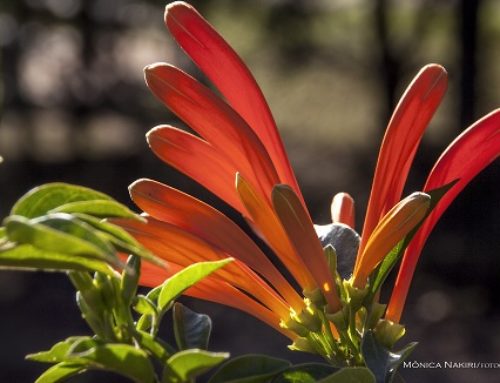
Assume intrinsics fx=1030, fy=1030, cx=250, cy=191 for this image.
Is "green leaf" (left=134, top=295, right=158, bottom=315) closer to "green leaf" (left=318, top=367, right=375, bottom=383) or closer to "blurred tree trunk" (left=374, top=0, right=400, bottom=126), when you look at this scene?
"green leaf" (left=318, top=367, right=375, bottom=383)

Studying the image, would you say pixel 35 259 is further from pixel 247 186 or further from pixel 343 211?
pixel 343 211

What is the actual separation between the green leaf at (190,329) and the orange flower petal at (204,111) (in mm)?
80

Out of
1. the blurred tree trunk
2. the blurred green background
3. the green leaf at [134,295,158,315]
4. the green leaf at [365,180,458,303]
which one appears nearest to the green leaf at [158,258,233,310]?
the green leaf at [134,295,158,315]

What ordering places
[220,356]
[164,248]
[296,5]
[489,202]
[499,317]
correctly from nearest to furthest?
[220,356], [164,248], [499,317], [489,202], [296,5]

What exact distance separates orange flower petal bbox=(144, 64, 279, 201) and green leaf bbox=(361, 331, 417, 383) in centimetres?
10

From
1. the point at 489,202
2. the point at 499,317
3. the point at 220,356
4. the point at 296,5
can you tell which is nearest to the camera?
the point at 220,356

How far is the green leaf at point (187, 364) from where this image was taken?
375 millimetres

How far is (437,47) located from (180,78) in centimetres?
409

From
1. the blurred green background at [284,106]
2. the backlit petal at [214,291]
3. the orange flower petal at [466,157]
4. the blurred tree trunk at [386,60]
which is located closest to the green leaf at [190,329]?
the backlit petal at [214,291]

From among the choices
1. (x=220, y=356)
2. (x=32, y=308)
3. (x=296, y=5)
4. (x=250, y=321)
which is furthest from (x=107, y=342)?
(x=296, y=5)

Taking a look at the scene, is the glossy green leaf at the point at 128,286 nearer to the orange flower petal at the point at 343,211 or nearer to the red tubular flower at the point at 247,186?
the red tubular flower at the point at 247,186

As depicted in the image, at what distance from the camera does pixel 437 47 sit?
175 inches

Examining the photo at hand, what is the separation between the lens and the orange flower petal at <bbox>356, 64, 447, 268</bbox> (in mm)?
522

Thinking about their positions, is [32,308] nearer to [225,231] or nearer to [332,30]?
[332,30]
